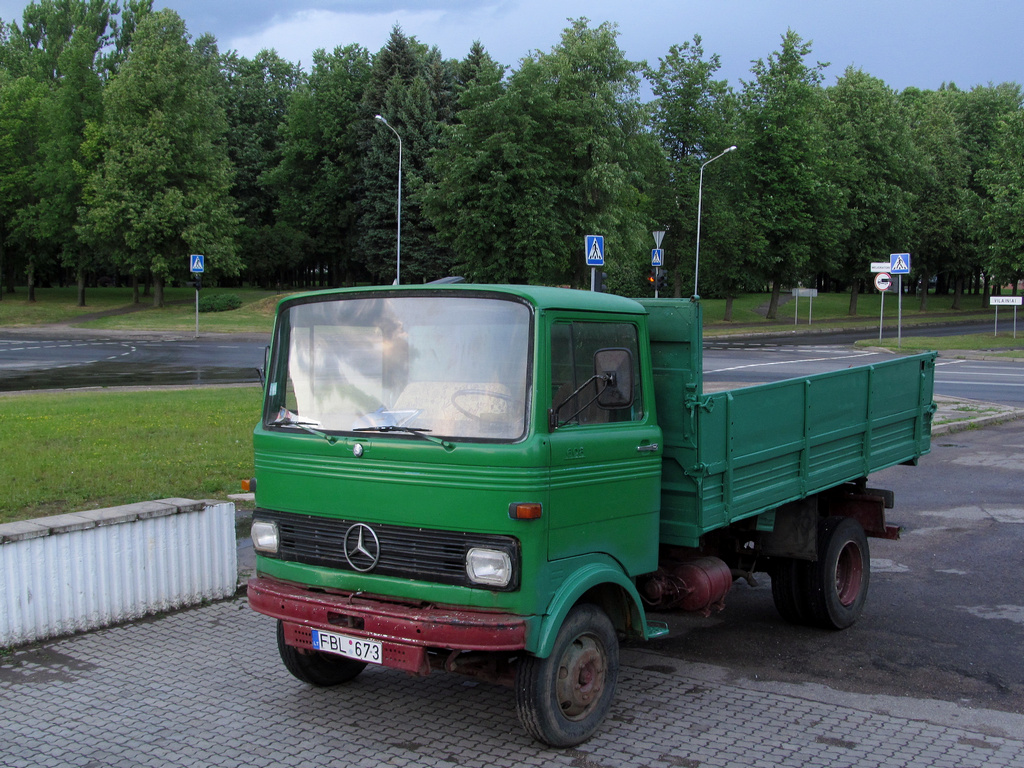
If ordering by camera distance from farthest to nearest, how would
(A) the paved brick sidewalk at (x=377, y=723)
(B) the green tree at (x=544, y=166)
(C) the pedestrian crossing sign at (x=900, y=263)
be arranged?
(B) the green tree at (x=544, y=166)
(C) the pedestrian crossing sign at (x=900, y=263)
(A) the paved brick sidewalk at (x=377, y=723)

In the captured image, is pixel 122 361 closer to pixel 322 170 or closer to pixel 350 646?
pixel 350 646

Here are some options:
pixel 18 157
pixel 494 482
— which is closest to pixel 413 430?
pixel 494 482

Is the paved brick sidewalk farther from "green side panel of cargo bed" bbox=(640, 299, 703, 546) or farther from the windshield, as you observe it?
the windshield

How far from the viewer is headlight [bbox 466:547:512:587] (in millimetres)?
4305

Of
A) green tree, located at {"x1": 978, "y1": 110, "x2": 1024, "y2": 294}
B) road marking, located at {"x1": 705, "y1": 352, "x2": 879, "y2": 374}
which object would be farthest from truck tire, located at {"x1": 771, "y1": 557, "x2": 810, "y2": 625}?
green tree, located at {"x1": 978, "y1": 110, "x2": 1024, "y2": 294}

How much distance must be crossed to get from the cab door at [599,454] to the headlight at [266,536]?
5.00ft

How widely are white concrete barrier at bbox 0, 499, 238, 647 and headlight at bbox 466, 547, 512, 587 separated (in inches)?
126

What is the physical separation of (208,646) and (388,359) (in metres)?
2.63

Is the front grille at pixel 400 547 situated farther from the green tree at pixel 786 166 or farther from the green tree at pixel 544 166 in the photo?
the green tree at pixel 786 166

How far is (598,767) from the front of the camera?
176 inches

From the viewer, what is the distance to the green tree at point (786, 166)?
5422cm

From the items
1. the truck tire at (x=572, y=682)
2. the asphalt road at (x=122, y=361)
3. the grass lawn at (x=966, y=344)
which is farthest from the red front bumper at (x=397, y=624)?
the grass lawn at (x=966, y=344)

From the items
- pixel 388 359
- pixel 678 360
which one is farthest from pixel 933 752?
pixel 388 359

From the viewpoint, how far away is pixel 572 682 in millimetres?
4637
